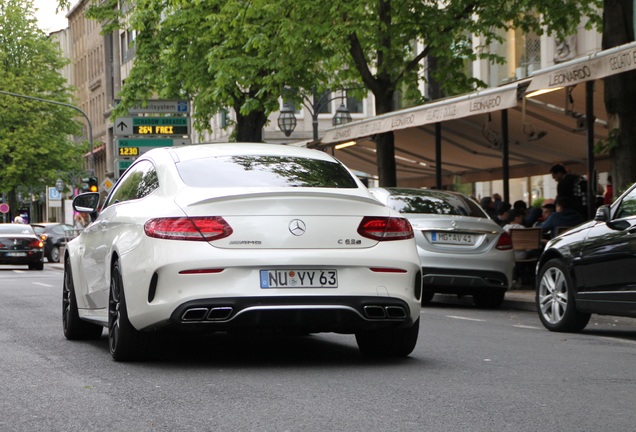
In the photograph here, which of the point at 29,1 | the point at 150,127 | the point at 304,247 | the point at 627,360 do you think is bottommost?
the point at 627,360

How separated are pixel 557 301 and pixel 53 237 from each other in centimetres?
4120

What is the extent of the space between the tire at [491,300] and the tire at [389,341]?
7.90m

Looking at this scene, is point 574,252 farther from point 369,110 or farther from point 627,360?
point 369,110

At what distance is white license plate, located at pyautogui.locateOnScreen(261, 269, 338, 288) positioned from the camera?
8.84 metres

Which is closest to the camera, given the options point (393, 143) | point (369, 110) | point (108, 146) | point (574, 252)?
point (574, 252)

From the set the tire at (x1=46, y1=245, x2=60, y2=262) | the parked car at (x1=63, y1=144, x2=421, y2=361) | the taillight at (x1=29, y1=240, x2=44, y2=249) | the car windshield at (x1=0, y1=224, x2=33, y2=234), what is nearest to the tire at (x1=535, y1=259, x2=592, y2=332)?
the parked car at (x1=63, y1=144, x2=421, y2=361)

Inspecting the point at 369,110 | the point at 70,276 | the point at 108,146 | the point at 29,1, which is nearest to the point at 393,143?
the point at 70,276

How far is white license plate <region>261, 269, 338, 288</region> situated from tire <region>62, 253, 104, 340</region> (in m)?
3.17

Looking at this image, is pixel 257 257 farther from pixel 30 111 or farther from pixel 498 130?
pixel 30 111

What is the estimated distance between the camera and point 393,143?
27094 millimetres

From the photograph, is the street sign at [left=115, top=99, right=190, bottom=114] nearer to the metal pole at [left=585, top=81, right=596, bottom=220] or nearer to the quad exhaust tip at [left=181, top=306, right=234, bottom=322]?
the metal pole at [left=585, top=81, right=596, bottom=220]

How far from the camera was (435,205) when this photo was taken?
701 inches

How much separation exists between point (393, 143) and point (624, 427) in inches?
812

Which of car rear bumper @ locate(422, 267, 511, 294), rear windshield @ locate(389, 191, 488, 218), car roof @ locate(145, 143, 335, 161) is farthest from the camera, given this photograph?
rear windshield @ locate(389, 191, 488, 218)
